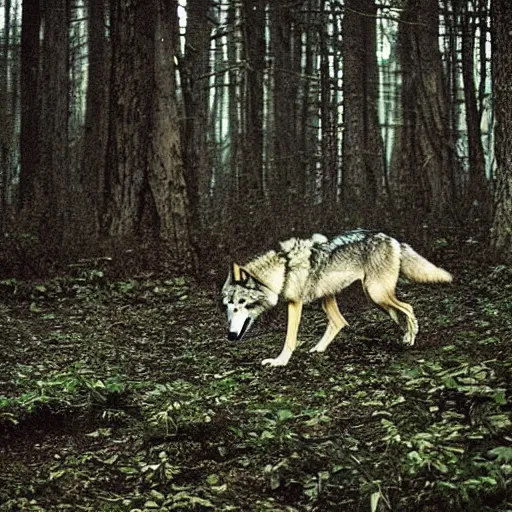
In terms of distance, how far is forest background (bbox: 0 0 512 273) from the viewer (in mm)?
11953

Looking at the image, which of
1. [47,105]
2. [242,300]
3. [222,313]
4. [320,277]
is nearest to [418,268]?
[320,277]

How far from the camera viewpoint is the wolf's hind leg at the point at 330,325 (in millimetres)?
7730

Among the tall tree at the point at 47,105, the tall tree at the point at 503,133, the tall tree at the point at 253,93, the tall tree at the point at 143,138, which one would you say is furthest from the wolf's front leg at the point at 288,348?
the tall tree at the point at 253,93

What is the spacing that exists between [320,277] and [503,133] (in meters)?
4.36

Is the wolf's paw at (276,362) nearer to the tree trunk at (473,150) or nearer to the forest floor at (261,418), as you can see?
the forest floor at (261,418)

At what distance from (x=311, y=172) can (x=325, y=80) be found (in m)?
2.96

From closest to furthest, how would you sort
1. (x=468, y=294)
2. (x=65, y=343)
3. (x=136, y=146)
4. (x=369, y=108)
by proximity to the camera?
(x=65, y=343), (x=468, y=294), (x=136, y=146), (x=369, y=108)

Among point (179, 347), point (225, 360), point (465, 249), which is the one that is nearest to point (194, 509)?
point (225, 360)

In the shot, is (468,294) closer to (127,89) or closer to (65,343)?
(65,343)

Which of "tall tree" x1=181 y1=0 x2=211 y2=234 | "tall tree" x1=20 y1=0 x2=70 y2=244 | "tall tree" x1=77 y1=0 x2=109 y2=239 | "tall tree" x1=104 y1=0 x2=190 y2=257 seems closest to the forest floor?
"tall tree" x1=104 y1=0 x2=190 y2=257

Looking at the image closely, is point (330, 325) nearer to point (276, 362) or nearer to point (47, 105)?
point (276, 362)

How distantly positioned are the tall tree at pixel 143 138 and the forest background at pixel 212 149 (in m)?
0.02

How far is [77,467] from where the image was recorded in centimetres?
505

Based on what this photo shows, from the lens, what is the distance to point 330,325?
773 centimetres
